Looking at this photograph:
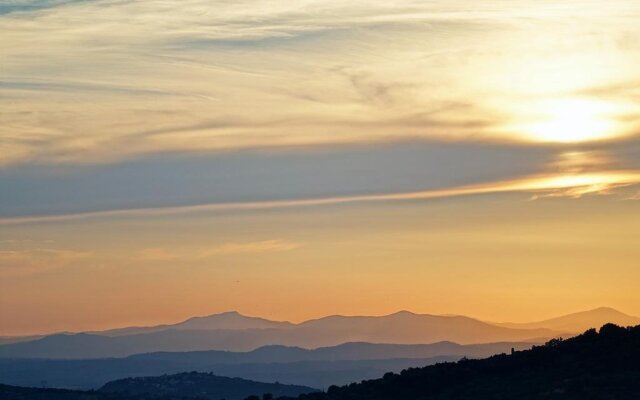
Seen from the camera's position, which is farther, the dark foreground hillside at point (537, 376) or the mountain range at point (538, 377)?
the dark foreground hillside at point (537, 376)

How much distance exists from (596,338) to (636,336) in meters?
3.81

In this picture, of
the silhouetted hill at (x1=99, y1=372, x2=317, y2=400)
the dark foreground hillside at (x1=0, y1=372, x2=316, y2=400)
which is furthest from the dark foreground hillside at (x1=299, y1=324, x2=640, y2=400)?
Answer: the silhouetted hill at (x1=99, y1=372, x2=317, y2=400)

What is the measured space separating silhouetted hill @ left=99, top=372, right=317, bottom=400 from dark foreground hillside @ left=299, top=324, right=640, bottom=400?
6089 centimetres

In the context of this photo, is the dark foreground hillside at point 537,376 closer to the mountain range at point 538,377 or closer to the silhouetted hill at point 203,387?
the mountain range at point 538,377

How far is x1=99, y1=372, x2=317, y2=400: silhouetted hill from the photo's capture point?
174 m

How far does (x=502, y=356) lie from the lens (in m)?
116

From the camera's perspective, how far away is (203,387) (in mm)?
181750

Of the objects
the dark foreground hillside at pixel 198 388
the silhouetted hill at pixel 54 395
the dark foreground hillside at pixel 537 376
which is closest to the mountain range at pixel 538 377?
the dark foreground hillside at pixel 537 376

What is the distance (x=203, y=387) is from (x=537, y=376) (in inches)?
3292

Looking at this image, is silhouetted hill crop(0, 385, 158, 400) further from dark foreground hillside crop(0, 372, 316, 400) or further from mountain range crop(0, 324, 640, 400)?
mountain range crop(0, 324, 640, 400)

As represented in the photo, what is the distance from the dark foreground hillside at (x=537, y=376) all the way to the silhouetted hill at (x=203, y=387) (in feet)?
200

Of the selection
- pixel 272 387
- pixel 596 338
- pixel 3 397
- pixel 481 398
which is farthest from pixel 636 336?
pixel 272 387

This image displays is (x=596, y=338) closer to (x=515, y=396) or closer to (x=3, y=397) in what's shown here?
(x=515, y=396)

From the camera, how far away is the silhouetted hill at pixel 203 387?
6845 inches
